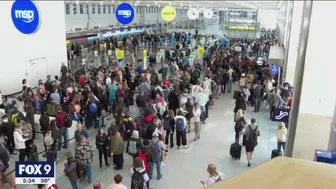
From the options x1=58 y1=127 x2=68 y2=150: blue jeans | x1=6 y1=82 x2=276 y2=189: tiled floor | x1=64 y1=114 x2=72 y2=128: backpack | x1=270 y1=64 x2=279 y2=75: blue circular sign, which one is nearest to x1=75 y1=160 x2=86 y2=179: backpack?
x1=6 y1=82 x2=276 y2=189: tiled floor

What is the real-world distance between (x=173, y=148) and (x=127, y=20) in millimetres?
8069

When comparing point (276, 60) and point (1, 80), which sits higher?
point (276, 60)

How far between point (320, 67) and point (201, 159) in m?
4.59

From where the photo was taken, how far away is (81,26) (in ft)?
109

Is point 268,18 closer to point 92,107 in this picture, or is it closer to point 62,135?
point 92,107

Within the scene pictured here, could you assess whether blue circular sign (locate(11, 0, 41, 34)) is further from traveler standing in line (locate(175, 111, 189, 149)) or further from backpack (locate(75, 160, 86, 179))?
traveler standing in line (locate(175, 111, 189, 149))

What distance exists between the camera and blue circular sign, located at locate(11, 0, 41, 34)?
8.20m

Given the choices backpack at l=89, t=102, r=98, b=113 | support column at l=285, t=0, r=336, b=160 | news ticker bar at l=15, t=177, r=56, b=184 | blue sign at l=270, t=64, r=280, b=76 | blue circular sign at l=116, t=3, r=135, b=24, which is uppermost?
blue circular sign at l=116, t=3, r=135, b=24

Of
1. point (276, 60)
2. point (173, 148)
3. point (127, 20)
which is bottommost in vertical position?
point (173, 148)

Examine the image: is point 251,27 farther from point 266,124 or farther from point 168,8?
point 266,124

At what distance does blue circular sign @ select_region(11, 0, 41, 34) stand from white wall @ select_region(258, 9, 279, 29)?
1717 inches

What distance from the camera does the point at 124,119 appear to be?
30.5 feet

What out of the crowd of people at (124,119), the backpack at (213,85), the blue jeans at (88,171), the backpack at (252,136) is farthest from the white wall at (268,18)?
the blue jeans at (88,171)

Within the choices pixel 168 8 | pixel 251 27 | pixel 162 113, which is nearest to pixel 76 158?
pixel 162 113
